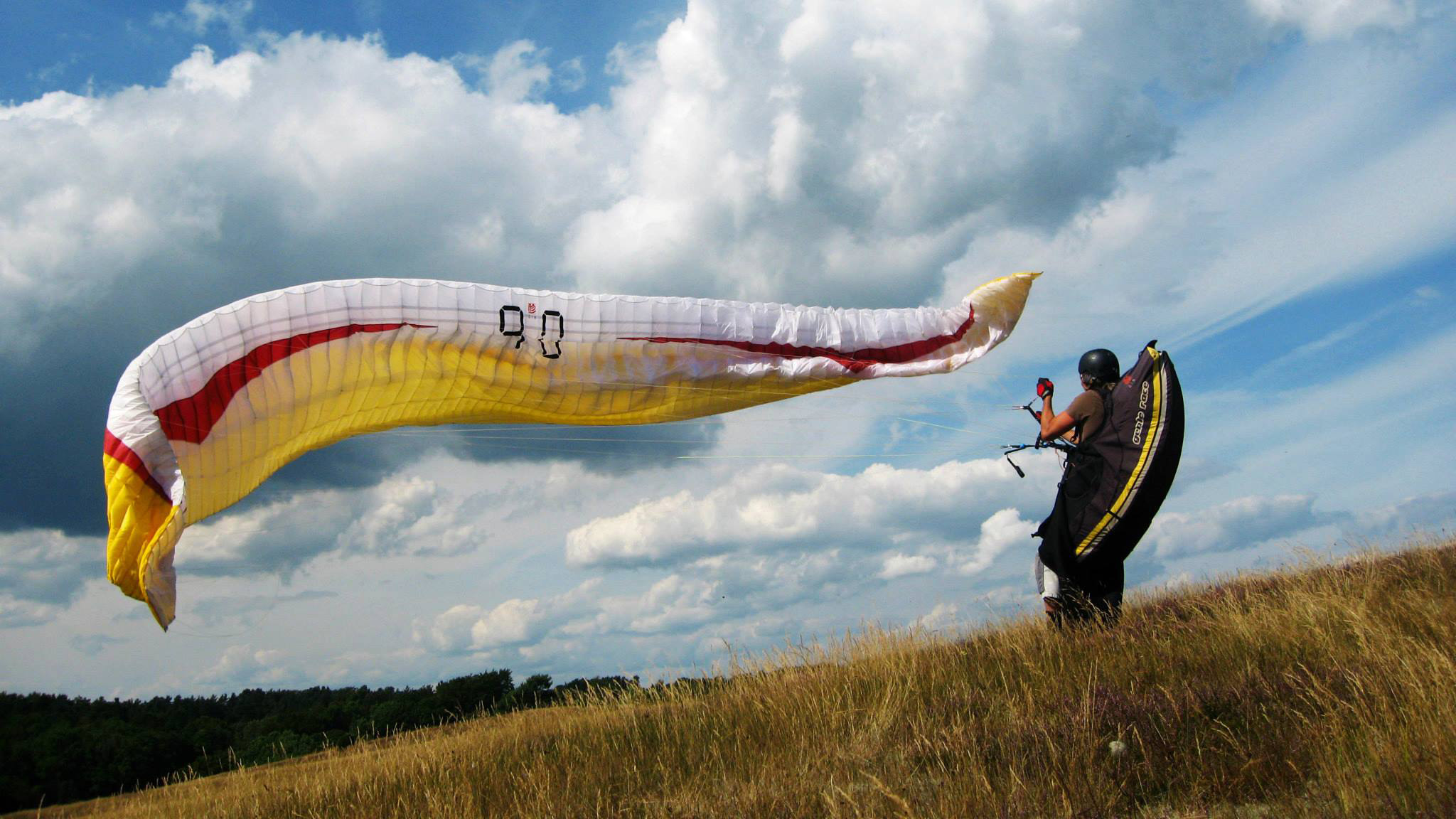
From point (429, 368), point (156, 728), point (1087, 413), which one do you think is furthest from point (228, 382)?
point (156, 728)

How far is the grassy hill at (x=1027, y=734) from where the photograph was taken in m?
3.70

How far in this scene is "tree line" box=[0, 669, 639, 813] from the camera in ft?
47.3

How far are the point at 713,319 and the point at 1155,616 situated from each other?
4.52 meters

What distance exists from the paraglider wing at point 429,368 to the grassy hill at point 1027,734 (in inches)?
97.4

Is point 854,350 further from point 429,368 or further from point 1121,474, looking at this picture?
point 429,368

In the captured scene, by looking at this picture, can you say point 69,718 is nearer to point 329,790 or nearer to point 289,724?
point 289,724

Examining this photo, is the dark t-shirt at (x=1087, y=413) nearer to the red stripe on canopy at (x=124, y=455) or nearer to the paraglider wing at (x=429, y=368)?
the paraglider wing at (x=429, y=368)

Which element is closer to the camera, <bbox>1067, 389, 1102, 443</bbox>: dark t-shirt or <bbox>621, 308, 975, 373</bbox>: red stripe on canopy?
<bbox>1067, 389, 1102, 443</bbox>: dark t-shirt

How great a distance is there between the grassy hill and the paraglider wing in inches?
97.4

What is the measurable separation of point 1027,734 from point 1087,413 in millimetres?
3112

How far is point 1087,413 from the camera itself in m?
6.74

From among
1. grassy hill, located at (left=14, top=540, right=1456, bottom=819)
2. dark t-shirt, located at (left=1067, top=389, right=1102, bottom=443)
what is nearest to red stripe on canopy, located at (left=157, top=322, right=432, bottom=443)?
grassy hill, located at (left=14, top=540, right=1456, bottom=819)

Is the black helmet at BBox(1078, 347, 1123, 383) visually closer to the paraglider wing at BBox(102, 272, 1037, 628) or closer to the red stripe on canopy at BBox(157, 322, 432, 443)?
the paraglider wing at BBox(102, 272, 1037, 628)

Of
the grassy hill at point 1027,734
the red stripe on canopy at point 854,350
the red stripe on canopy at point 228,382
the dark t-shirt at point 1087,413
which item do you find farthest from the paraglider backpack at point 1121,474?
the red stripe on canopy at point 228,382
